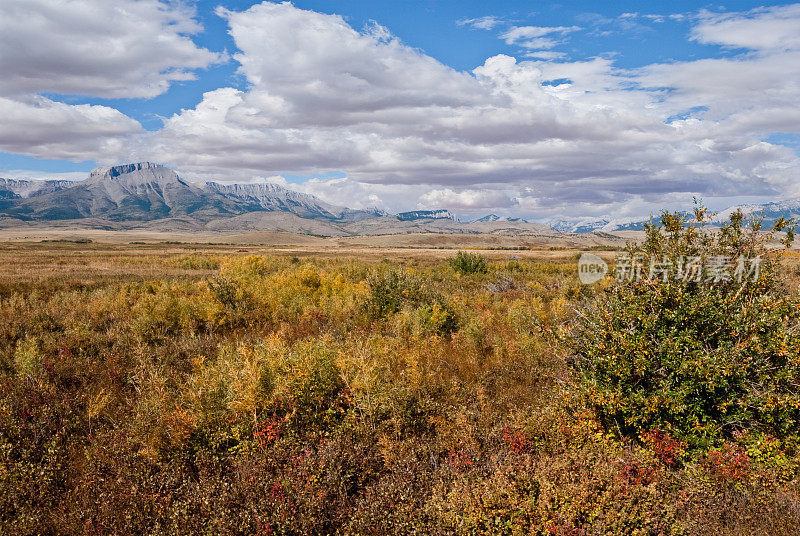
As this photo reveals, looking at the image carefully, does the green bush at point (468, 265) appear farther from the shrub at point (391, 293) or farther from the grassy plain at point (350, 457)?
the grassy plain at point (350, 457)

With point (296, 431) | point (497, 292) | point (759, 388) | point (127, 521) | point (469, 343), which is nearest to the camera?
point (127, 521)

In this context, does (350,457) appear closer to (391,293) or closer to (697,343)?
(697,343)

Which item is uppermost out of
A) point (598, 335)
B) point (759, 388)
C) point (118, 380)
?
point (598, 335)

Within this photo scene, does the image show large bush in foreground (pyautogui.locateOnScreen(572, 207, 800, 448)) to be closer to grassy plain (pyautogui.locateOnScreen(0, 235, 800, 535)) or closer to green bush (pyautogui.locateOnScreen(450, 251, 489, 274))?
grassy plain (pyautogui.locateOnScreen(0, 235, 800, 535))

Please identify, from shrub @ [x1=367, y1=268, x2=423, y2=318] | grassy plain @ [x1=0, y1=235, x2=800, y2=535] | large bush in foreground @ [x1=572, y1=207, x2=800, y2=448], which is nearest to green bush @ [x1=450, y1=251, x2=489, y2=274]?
shrub @ [x1=367, y1=268, x2=423, y2=318]

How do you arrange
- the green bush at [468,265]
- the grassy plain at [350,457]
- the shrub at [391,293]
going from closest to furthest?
the grassy plain at [350,457]
the shrub at [391,293]
the green bush at [468,265]

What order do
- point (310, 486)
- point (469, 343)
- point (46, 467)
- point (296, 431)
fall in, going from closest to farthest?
1. point (310, 486)
2. point (46, 467)
3. point (296, 431)
4. point (469, 343)

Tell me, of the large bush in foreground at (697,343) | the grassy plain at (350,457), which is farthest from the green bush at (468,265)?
the large bush in foreground at (697,343)

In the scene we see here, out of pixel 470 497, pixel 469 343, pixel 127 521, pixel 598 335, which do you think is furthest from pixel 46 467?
pixel 469 343

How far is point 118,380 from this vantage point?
8.57 meters

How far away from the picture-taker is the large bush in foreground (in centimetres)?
535

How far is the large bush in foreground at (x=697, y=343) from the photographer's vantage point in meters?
5.35

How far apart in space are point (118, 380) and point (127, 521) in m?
5.21

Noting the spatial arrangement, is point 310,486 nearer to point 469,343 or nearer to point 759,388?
point 759,388
